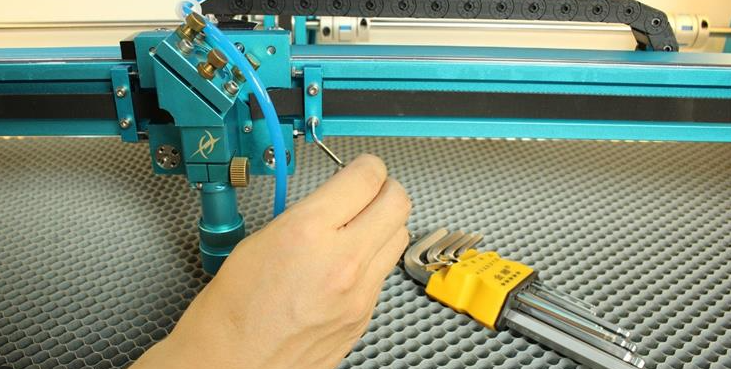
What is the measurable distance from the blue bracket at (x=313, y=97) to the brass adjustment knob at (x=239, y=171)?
0.12 meters

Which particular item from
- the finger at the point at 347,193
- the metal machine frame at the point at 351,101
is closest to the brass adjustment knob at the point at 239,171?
the metal machine frame at the point at 351,101

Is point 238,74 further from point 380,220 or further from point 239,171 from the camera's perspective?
point 380,220

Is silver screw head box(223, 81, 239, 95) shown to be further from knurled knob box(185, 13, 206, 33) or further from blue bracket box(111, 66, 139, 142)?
blue bracket box(111, 66, 139, 142)

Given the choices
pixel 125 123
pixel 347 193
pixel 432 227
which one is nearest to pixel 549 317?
pixel 432 227

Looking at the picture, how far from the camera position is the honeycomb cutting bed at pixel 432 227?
75 cm

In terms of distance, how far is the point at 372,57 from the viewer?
0.80 metres

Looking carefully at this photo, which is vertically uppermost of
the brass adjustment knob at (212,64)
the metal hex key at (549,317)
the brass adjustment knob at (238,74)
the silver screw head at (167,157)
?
the brass adjustment knob at (212,64)

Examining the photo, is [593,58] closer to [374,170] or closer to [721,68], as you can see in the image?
[721,68]

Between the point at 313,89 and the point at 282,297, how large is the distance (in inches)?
15.6

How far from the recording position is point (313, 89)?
2.50 ft

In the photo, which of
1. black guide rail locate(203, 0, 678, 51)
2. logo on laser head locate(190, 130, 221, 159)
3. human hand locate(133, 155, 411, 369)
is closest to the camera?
human hand locate(133, 155, 411, 369)

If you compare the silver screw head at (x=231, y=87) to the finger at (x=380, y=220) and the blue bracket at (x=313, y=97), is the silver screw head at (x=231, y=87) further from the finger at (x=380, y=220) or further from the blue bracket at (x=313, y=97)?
the finger at (x=380, y=220)

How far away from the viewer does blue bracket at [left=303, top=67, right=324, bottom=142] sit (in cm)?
75

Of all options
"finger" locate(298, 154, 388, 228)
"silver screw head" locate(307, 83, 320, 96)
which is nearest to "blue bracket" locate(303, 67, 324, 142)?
"silver screw head" locate(307, 83, 320, 96)
